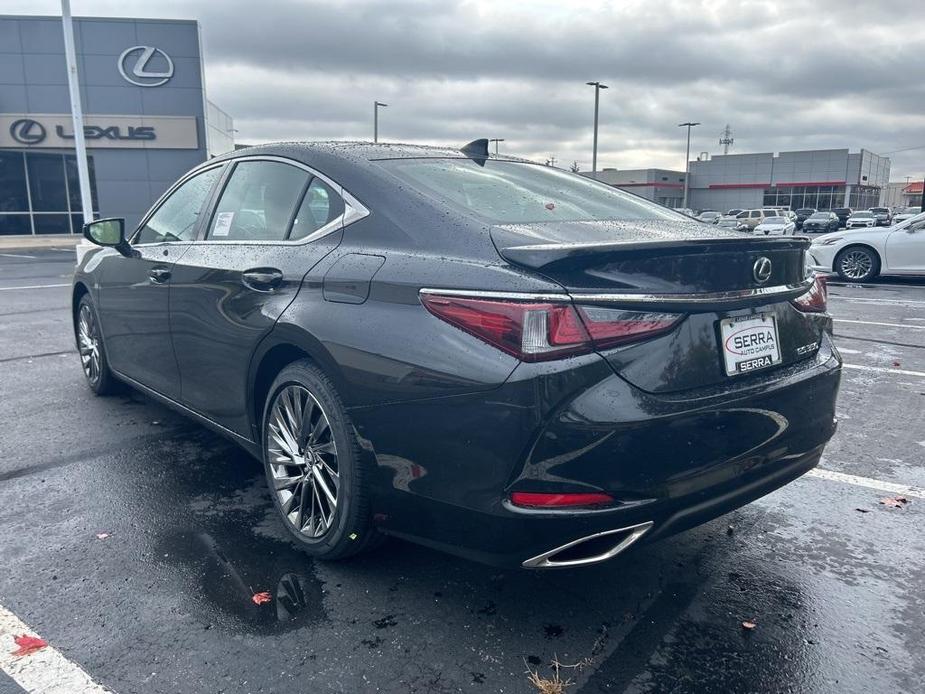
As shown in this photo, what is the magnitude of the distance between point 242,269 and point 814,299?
2.38m

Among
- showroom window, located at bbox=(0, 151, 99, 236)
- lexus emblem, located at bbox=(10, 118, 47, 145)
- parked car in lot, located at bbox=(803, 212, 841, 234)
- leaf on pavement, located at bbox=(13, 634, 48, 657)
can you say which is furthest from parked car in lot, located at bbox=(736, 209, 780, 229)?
leaf on pavement, located at bbox=(13, 634, 48, 657)

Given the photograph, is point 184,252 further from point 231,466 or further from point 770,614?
point 770,614

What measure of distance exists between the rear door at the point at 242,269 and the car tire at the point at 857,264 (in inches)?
532

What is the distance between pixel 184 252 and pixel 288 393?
51.1 inches

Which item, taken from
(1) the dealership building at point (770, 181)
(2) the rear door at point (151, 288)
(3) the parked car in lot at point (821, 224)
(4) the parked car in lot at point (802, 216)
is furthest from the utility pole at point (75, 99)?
(1) the dealership building at point (770, 181)

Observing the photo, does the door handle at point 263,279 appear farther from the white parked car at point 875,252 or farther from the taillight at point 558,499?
the white parked car at point 875,252

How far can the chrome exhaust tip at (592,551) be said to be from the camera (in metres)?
2.29

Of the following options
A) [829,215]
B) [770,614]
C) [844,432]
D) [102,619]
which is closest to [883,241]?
[844,432]

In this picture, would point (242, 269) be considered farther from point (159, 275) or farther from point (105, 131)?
point (105, 131)

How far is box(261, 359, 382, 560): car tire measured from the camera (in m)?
2.71

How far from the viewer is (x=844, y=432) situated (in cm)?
475

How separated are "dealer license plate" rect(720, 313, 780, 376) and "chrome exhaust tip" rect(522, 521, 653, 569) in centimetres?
61

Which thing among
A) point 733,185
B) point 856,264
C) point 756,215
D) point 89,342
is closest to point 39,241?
point 89,342

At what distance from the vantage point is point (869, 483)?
12.8ft
